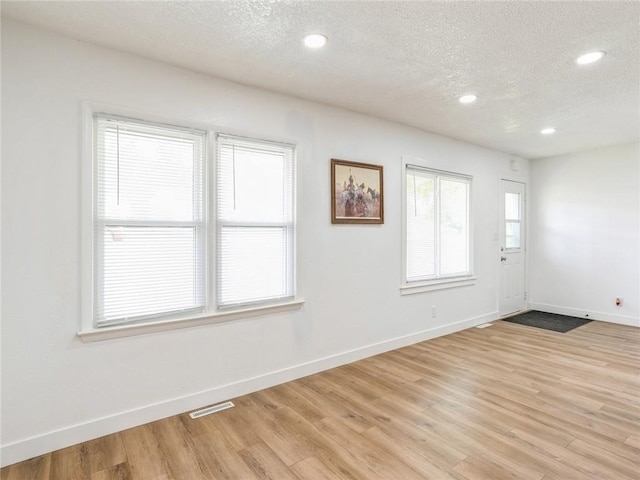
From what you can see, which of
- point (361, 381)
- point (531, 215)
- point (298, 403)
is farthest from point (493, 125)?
point (298, 403)

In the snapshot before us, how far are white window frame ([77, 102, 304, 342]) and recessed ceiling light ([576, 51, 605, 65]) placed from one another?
8.54 feet

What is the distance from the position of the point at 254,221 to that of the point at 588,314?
17.8ft

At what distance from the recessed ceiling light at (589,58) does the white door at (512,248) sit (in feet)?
9.94

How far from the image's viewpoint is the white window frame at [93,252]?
7.50 feet

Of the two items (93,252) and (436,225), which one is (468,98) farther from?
(93,252)

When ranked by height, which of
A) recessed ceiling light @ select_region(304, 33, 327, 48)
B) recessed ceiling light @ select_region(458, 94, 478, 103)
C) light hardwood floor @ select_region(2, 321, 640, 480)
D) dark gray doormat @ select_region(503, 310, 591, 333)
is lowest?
light hardwood floor @ select_region(2, 321, 640, 480)

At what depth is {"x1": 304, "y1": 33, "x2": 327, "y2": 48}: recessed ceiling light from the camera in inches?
87.7

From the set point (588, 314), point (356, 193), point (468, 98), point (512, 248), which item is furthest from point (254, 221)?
point (588, 314)

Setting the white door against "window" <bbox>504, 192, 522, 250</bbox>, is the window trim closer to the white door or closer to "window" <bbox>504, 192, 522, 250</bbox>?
the white door

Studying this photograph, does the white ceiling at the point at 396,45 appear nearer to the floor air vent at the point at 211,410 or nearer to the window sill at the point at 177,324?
the window sill at the point at 177,324

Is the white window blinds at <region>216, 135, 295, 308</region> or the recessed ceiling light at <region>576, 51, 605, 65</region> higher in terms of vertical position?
the recessed ceiling light at <region>576, 51, 605, 65</region>

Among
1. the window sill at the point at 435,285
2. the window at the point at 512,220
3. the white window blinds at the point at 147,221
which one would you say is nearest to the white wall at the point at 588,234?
the window at the point at 512,220

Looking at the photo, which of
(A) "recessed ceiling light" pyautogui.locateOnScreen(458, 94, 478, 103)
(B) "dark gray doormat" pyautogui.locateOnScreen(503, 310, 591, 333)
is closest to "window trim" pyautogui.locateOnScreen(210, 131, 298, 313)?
(A) "recessed ceiling light" pyautogui.locateOnScreen(458, 94, 478, 103)

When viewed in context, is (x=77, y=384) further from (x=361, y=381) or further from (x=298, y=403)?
(x=361, y=381)
